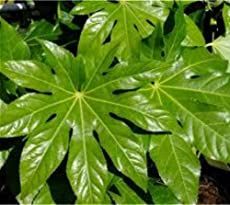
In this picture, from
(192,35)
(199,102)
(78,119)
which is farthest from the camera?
(192,35)

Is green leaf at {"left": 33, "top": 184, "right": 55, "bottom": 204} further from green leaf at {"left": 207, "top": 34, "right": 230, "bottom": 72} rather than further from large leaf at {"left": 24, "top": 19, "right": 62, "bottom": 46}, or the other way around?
green leaf at {"left": 207, "top": 34, "right": 230, "bottom": 72}

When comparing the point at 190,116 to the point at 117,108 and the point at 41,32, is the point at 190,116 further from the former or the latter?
Answer: the point at 41,32

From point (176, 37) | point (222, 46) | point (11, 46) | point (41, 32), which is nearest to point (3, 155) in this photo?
point (11, 46)

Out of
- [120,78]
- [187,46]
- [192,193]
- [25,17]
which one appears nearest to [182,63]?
[187,46]

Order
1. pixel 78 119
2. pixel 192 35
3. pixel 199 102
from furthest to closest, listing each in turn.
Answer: pixel 192 35 < pixel 199 102 < pixel 78 119

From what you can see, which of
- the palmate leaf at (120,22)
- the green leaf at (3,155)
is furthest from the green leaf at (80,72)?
the green leaf at (3,155)

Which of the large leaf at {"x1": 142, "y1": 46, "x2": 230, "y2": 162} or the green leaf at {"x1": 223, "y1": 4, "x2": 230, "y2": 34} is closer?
the large leaf at {"x1": 142, "y1": 46, "x2": 230, "y2": 162}

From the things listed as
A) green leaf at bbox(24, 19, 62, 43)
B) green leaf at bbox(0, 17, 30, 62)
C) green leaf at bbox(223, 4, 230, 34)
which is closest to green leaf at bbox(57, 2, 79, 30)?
green leaf at bbox(24, 19, 62, 43)

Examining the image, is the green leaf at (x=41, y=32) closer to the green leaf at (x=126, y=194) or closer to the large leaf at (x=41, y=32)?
the large leaf at (x=41, y=32)
